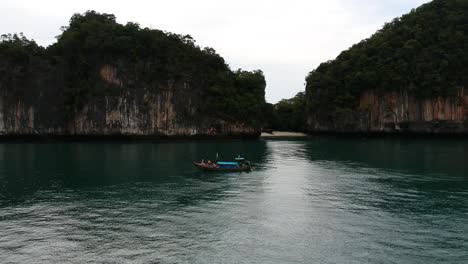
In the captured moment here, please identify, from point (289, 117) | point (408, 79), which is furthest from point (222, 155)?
point (289, 117)

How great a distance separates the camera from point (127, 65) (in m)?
94.8

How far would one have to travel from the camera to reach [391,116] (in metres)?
96.7

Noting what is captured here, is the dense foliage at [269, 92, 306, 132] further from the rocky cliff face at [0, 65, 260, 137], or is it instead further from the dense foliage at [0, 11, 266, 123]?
the rocky cliff face at [0, 65, 260, 137]

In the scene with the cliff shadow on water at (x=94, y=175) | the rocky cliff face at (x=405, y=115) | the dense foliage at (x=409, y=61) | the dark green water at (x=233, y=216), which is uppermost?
the dense foliage at (x=409, y=61)

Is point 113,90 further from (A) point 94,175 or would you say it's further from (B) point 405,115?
(B) point 405,115

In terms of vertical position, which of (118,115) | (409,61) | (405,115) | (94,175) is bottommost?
(94,175)

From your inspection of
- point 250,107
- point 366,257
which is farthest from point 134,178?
point 250,107

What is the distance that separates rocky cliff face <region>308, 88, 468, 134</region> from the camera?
298ft

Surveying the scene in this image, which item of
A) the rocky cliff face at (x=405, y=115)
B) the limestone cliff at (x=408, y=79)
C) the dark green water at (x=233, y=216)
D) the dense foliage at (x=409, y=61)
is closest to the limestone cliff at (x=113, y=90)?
the dense foliage at (x=409, y=61)

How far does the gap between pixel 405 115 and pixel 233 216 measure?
270 ft

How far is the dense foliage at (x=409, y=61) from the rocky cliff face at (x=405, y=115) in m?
1.86

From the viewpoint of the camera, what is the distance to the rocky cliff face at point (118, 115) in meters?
91.8

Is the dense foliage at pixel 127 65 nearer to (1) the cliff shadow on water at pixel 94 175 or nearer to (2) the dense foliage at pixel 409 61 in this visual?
(2) the dense foliage at pixel 409 61

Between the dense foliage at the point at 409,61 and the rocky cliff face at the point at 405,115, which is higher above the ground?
the dense foliage at the point at 409,61
